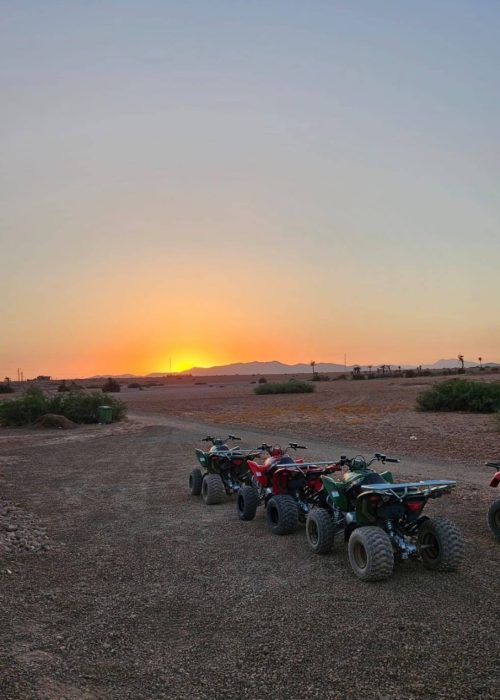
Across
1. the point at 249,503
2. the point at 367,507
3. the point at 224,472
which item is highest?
the point at 367,507

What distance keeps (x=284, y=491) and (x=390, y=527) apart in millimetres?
2473

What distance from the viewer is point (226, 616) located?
18.1 ft

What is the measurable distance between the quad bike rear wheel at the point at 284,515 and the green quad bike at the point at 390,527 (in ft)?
4.11

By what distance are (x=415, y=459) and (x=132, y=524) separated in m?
8.79

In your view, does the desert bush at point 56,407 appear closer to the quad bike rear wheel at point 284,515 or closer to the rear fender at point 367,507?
the quad bike rear wheel at point 284,515

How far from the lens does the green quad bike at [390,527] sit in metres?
6.14

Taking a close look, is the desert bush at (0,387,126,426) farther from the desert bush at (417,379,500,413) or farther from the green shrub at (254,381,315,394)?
the green shrub at (254,381,315,394)

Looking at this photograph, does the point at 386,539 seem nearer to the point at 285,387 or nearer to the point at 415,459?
the point at 415,459

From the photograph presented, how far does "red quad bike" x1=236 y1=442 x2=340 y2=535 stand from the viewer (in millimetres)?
8281

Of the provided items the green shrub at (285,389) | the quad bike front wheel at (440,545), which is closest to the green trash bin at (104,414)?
the quad bike front wheel at (440,545)

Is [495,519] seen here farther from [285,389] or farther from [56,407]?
[285,389]

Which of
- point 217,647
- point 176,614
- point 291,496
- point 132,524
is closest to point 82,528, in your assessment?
point 132,524

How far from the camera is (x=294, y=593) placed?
606 centimetres

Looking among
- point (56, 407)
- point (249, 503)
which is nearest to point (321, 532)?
point (249, 503)
